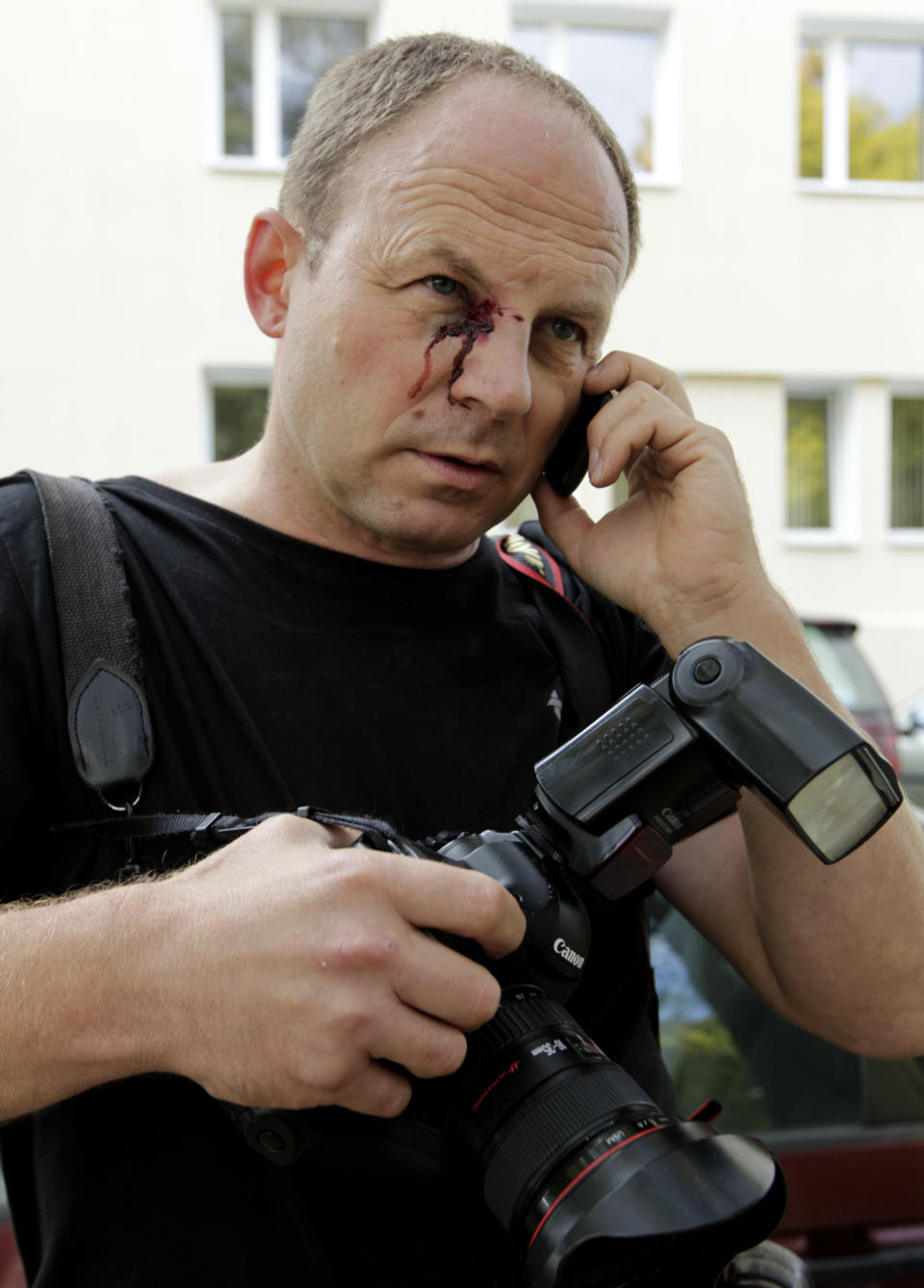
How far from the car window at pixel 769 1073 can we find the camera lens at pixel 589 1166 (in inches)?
35.8

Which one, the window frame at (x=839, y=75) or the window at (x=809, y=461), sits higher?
the window frame at (x=839, y=75)

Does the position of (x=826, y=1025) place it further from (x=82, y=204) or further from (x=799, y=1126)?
(x=82, y=204)

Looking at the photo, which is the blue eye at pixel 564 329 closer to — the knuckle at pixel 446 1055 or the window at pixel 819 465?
the knuckle at pixel 446 1055

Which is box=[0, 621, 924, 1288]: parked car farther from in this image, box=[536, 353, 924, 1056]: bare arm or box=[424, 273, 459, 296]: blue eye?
box=[424, 273, 459, 296]: blue eye

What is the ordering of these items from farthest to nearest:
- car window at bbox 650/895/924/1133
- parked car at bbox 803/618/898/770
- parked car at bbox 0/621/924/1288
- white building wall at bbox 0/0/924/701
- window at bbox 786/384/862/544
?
window at bbox 786/384/862/544
white building wall at bbox 0/0/924/701
parked car at bbox 803/618/898/770
car window at bbox 650/895/924/1133
parked car at bbox 0/621/924/1288

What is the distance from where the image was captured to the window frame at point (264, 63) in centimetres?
851

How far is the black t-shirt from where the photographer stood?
1164 mm

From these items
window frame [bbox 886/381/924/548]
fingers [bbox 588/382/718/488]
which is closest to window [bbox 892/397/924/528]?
window frame [bbox 886/381/924/548]

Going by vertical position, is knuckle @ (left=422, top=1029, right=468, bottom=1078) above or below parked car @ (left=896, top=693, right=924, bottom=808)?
above

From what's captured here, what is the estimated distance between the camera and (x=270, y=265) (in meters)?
1.58

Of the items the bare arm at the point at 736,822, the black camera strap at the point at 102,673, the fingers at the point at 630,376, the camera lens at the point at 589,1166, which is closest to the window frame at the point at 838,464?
the fingers at the point at 630,376

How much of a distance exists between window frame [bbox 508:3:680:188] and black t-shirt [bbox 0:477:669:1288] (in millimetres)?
7976

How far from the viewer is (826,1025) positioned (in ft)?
4.86

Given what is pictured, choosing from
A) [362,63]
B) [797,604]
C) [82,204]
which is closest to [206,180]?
[82,204]
